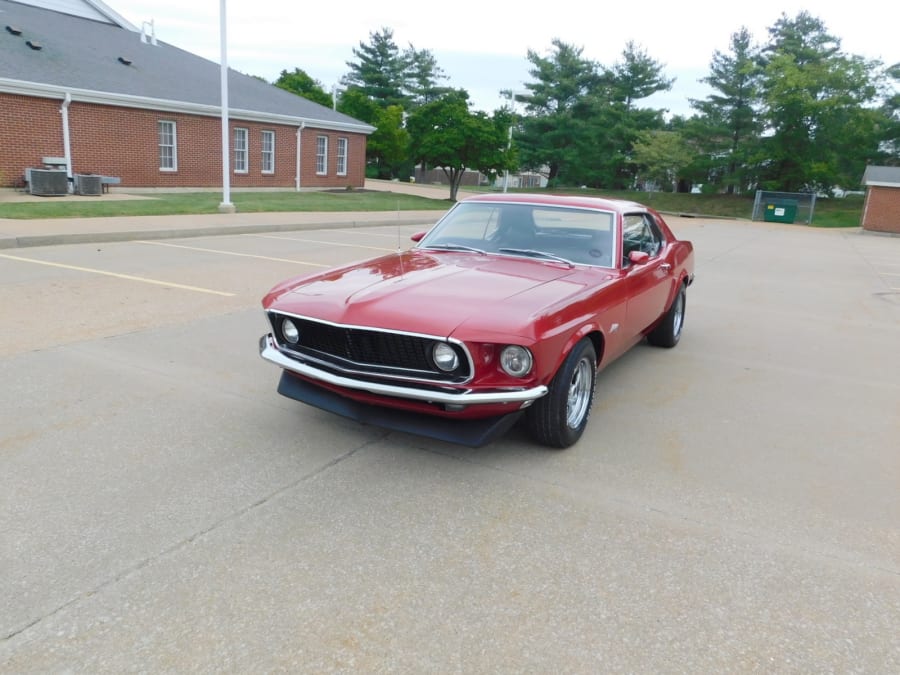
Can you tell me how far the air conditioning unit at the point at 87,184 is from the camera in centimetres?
1967

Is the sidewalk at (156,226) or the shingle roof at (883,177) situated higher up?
the shingle roof at (883,177)

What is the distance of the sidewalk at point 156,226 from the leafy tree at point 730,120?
32.2 metres

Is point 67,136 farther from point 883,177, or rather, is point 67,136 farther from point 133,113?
point 883,177

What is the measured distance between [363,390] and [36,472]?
173 centimetres

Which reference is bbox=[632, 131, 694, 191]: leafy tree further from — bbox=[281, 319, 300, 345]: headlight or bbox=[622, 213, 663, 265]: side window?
bbox=[281, 319, 300, 345]: headlight

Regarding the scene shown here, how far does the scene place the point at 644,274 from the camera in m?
5.50

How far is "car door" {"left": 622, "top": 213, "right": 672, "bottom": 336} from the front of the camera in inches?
207

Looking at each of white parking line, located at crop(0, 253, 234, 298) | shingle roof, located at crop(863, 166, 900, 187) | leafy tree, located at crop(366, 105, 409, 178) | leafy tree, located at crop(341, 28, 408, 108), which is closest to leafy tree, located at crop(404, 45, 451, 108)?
leafy tree, located at crop(341, 28, 408, 108)

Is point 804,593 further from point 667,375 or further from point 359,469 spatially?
point 667,375

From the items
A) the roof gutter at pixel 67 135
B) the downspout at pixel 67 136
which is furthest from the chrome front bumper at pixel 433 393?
the roof gutter at pixel 67 135

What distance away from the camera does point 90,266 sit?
9969 millimetres

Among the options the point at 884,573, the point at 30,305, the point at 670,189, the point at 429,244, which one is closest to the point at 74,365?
the point at 30,305

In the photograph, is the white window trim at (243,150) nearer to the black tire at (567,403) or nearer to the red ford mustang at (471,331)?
the red ford mustang at (471,331)

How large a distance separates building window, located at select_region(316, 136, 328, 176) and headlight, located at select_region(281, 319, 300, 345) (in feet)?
92.9
